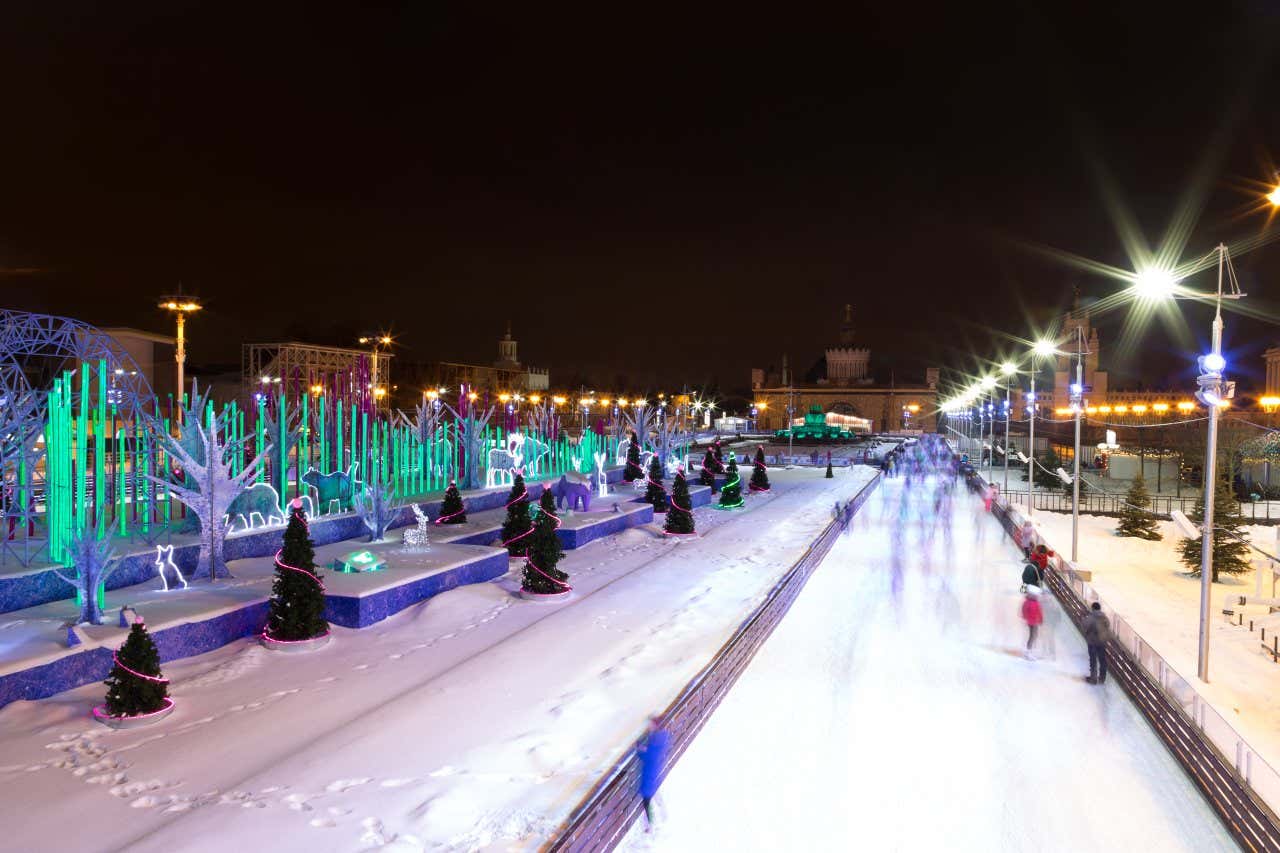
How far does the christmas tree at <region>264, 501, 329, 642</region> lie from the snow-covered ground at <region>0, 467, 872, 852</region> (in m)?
0.33

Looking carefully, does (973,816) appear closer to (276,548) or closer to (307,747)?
(307,747)

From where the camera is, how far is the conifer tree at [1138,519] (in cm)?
1947

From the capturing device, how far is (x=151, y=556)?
11.4m

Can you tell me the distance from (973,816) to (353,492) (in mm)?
13623

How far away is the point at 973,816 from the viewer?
19.4ft

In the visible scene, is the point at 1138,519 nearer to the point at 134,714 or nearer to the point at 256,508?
the point at 256,508

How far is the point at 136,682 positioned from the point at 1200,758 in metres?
9.66

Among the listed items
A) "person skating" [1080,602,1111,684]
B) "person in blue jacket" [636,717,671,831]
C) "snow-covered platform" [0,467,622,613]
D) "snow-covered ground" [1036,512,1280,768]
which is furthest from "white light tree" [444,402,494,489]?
"person in blue jacket" [636,717,671,831]

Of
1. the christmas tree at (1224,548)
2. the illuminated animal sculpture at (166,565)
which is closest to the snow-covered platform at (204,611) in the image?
the illuminated animal sculpture at (166,565)

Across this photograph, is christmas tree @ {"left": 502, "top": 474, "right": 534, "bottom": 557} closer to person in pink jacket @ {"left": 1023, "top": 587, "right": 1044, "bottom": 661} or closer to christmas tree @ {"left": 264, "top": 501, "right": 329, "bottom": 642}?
christmas tree @ {"left": 264, "top": 501, "right": 329, "bottom": 642}

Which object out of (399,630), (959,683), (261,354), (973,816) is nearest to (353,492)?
(399,630)

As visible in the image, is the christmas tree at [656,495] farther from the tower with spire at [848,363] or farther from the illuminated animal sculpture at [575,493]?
the tower with spire at [848,363]

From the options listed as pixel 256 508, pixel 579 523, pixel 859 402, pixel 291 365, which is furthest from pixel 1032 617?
pixel 859 402

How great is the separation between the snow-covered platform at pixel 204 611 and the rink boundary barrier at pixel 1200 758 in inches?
375
